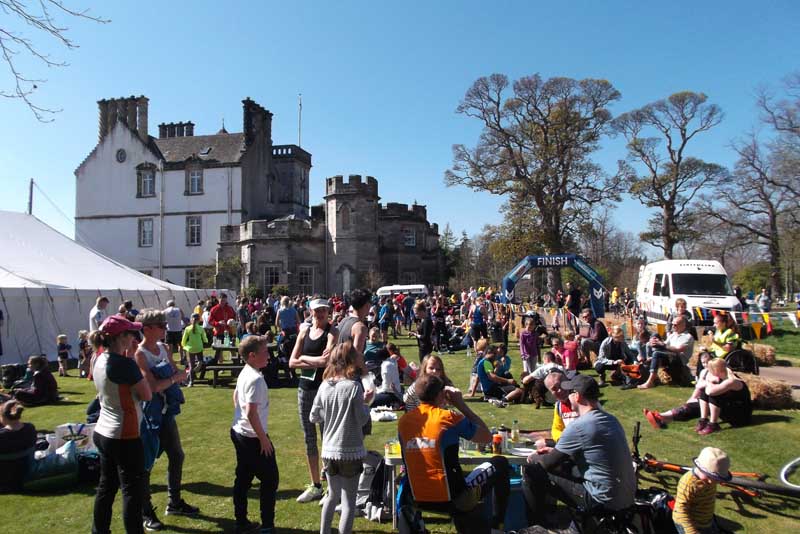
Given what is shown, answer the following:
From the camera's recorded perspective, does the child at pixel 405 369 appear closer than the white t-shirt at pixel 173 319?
Yes

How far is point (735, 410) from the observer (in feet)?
25.9

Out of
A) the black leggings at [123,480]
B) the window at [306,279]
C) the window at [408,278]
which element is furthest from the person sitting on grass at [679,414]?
the window at [408,278]

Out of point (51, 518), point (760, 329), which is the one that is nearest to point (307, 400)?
point (51, 518)

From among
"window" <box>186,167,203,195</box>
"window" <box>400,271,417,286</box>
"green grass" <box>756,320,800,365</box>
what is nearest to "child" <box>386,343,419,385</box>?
"green grass" <box>756,320,800,365</box>

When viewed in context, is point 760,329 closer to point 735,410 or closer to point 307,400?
point 735,410

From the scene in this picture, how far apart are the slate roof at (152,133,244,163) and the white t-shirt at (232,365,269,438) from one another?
135 feet

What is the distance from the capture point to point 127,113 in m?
45.0

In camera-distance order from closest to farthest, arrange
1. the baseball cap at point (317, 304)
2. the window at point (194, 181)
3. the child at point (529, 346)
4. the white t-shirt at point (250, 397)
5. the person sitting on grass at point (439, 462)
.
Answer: the person sitting on grass at point (439, 462) → the white t-shirt at point (250, 397) → the baseball cap at point (317, 304) → the child at point (529, 346) → the window at point (194, 181)

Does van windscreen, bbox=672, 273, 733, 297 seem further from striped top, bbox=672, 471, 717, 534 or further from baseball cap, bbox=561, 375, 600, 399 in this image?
baseball cap, bbox=561, 375, 600, 399

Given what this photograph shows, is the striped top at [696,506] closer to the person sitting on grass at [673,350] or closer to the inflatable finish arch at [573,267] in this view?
the person sitting on grass at [673,350]

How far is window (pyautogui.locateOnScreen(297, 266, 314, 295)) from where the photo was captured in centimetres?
4022

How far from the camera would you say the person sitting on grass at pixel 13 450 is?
232 inches

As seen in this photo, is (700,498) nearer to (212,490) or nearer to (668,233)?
(212,490)

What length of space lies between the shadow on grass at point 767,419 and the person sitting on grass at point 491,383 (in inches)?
150
